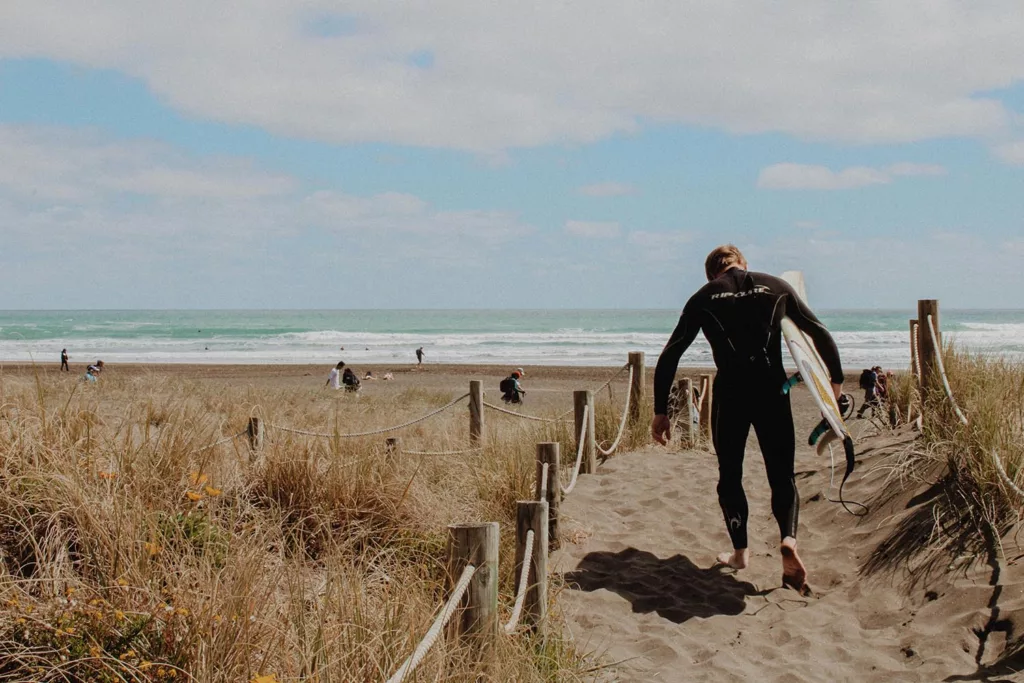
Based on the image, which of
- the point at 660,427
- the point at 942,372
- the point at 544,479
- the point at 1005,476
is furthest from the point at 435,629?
the point at 942,372

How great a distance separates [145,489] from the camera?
4.27 meters

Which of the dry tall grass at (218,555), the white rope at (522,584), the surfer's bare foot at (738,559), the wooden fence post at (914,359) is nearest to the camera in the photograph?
the dry tall grass at (218,555)

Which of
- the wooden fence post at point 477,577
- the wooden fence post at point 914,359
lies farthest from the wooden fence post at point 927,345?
the wooden fence post at point 477,577

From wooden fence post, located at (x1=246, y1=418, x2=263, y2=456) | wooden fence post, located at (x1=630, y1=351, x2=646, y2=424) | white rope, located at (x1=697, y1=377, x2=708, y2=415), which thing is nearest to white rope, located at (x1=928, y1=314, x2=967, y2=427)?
wooden fence post, located at (x1=630, y1=351, x2=646, y2=424)

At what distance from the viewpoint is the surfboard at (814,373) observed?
5.15 m

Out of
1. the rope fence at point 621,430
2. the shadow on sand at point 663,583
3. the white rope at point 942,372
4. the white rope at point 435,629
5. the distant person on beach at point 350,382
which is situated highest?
the white rope at point 942,372

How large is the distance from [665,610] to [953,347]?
13.8 feet

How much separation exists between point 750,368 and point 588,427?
2.71 metres

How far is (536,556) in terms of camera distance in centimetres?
369

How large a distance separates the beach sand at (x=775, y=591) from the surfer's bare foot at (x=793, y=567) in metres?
0.07

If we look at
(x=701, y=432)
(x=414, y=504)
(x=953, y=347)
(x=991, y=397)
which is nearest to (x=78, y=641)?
(x=414, y=504)

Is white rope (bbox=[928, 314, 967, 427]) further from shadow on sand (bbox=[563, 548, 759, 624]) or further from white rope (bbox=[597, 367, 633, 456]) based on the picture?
white rope (bbox=[597, 367, 633, 456])

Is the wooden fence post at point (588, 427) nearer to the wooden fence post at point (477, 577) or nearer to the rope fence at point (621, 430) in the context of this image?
the rope fence at point (621, 430)

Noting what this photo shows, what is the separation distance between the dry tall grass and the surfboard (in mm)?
1911
